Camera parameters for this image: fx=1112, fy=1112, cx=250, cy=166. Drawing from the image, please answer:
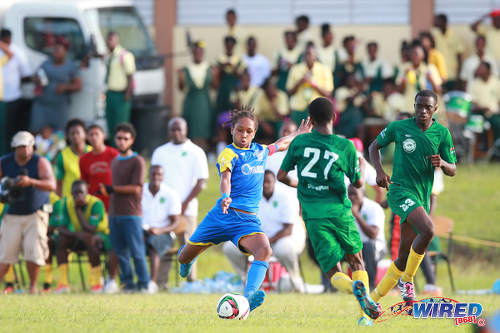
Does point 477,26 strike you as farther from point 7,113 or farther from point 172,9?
point 7,113

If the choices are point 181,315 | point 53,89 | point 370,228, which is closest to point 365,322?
point 181,315

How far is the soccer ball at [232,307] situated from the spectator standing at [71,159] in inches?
259

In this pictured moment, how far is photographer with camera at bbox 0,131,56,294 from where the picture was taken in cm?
1345

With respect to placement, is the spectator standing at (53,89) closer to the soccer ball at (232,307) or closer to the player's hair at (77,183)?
the player's hair at (77,183)

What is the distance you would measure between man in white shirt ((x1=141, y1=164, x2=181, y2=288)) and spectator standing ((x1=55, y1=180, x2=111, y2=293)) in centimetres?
55

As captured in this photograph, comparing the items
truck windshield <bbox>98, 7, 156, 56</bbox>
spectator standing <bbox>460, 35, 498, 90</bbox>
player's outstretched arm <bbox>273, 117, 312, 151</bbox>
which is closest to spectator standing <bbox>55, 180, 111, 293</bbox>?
player's outstretched arm <bbox>273, 117, 312, 151</bbox>

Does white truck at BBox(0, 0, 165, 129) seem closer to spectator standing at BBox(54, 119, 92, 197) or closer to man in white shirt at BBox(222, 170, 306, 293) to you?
spectator standing at BBox(54, 119, 92, 197)

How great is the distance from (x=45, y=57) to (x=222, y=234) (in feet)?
39.6

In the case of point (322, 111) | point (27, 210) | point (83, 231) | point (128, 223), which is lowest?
point (83, 231)

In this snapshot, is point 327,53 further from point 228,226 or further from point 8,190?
point 228,226

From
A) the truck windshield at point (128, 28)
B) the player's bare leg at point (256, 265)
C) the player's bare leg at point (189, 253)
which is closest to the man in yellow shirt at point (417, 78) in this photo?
the truck windshield at point (128, 28)

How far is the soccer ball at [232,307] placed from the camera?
29.7 feet

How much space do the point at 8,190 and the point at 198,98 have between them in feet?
28.5

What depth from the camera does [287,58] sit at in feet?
69.3
